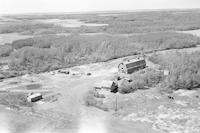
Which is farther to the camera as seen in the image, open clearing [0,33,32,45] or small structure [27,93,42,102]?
open clearing [0,33,32,45]

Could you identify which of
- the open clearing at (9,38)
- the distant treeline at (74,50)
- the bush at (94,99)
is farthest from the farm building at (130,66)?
the open clearing at (9,38)

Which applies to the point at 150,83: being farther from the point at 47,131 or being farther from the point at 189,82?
the point at 47,131

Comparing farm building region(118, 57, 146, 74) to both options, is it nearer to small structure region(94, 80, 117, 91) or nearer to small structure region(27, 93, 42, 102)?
small structure region(94, 80, 117, 91)

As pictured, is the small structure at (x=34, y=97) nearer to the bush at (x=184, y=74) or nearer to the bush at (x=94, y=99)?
the bush at (x=94, y=99)

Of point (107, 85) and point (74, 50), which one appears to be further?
point (74, 50)

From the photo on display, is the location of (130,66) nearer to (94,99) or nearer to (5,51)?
(94,99)

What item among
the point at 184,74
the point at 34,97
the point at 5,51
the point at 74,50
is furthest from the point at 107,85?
the point at 5,51

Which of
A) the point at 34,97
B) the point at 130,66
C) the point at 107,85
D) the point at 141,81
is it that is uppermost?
Answer: the point at 130,66

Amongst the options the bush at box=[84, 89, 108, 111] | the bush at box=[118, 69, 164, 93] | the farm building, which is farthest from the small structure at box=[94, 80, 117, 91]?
the farm building
